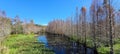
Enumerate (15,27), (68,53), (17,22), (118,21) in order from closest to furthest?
(68,53) → (118,21) → (15,27) → (17,22)

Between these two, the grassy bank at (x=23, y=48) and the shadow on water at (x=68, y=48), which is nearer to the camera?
the grassy bank at (x=23, y=48)

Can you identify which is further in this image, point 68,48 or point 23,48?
point 68,48

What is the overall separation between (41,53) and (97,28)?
31.6ft

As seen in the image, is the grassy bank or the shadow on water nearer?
the grassy bank

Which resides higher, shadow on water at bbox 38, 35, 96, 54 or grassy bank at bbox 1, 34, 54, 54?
grassy bank at bbox 1, 34, 54, 54

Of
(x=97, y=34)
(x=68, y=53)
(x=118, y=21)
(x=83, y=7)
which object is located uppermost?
(x=83, y=7)

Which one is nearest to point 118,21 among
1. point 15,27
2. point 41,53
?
point 41,53

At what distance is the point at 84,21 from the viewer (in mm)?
35469

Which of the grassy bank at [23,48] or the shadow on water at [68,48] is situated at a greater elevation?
the grassy bank at [23,48]

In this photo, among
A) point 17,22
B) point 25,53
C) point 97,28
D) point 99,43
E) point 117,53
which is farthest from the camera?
point 17,22

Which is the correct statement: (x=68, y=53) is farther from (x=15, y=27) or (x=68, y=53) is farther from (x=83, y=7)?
(x=15, y=27)

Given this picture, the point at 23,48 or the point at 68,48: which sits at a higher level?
the point at 23,48

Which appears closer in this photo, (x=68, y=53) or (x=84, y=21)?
(x=68, y=53)

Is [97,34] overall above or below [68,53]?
above
